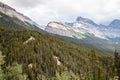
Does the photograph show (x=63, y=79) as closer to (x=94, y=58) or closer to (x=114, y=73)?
(x=114, y=73)

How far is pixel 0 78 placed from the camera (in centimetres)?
8375

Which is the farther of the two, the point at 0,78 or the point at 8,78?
the point at 8,78

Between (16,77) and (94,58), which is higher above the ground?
(94,58)

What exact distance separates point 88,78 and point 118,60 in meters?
29.9

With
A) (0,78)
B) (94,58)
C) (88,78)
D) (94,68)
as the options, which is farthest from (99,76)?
(0,78)

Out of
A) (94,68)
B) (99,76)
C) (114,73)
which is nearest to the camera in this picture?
(114,73)

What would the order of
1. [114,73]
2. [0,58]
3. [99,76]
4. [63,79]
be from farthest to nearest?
[99,76] < [114,73] < [63,79] < [0,58]

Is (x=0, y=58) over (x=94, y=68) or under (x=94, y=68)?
over

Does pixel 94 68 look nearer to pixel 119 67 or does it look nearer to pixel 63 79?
pixel 119 67

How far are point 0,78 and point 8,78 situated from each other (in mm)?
31250

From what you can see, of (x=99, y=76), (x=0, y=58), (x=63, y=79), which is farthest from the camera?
(x=99, y=76)

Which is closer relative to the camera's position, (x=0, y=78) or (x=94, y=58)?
(x=0, y=78)

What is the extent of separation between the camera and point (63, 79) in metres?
96.1

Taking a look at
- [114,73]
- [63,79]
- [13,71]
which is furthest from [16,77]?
[114,73]
